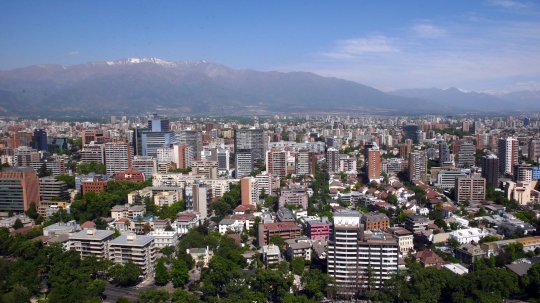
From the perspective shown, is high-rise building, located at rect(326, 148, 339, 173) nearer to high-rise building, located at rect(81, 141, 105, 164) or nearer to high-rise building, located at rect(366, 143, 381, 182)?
high-rise building, located at rect(366, 143, 381, 182)

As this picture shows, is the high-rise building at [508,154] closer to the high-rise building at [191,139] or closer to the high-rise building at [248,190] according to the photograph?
the high-rise building at [248,190]

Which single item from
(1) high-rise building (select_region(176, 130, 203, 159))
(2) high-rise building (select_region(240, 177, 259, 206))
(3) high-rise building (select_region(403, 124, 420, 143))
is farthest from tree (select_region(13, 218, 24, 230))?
(3) high-rise building (select_region(403, 124, 420, 143))

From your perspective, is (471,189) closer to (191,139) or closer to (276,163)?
(276,163)

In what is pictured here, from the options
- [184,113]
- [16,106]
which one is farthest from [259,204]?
[184,113]

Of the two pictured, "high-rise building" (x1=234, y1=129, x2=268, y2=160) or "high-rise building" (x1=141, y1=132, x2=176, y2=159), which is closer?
"high-rise building" (x1=234, y1=129, x2=268, y2=160)

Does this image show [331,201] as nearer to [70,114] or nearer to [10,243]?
[10,243]

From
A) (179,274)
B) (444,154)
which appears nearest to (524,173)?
(444,154)
